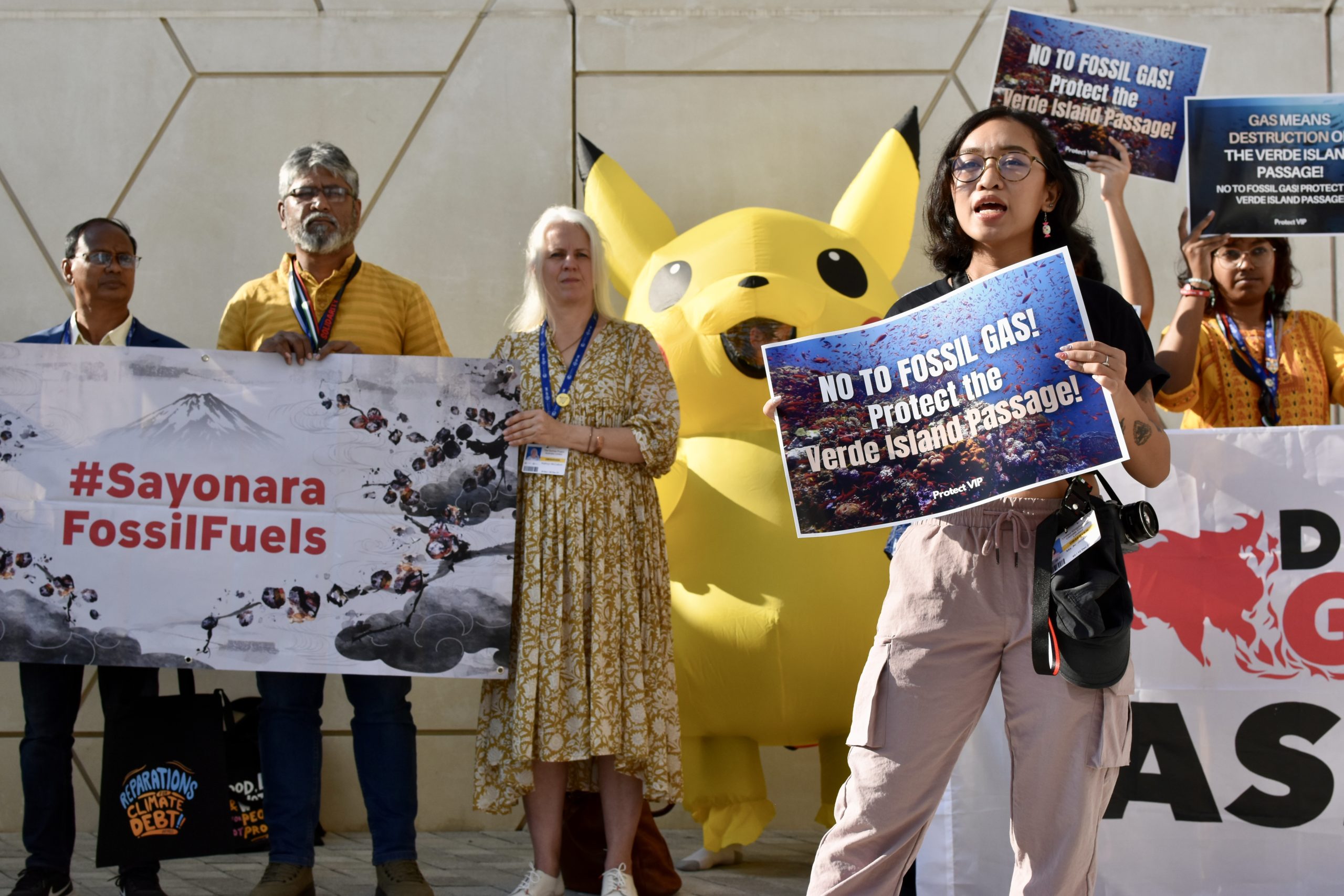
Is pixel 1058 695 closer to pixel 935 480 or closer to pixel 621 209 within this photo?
pixel 935 480

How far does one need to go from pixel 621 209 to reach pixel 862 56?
4.13ft

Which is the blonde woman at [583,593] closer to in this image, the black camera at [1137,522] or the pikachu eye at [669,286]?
the pikachu eye at [669,286]

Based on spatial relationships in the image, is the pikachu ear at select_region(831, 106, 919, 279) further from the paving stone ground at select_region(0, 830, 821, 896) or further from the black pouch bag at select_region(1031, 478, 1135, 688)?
the black pouch bag at select_region(1031, 478, 1135, 688)

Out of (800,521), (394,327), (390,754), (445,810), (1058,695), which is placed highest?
(394,327)

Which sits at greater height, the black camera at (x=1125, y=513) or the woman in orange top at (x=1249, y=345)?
the woman in orange top at (x=1249, y=345)

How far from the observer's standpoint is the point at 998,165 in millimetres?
2199

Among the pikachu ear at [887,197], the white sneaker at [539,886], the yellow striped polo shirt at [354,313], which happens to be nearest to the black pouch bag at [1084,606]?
the white sneaker at [539,886]

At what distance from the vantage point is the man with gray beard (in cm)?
319

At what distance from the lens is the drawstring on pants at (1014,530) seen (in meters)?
2.12

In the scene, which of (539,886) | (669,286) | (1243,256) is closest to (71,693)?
(539,886)

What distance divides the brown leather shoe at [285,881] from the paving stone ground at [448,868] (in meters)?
0.24

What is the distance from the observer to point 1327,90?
4.64 m

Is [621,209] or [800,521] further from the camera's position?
[621,209]

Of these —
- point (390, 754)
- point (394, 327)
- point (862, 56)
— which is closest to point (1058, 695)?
point (390, 754)
